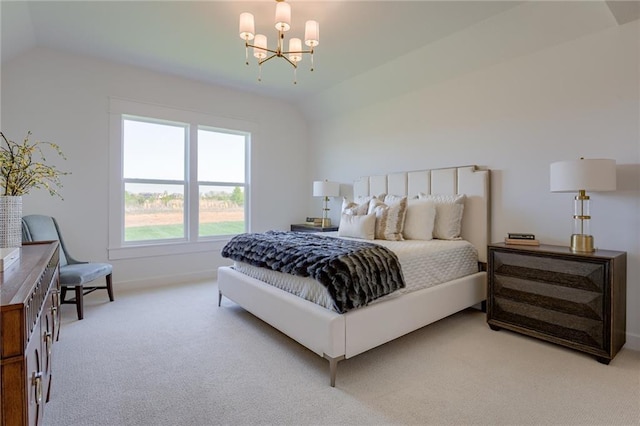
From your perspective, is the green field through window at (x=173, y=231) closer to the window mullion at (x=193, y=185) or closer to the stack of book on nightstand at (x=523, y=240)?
the window mullion at (x=193, y=185)

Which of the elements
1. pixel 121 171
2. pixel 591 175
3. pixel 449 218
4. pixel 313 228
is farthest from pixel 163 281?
pixel 591 175

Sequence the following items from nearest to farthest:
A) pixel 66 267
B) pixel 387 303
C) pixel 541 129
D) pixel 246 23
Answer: pixel 387 303
pixel 246 23
pixel 541 129
pixel 66 267

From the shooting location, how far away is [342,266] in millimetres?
1986

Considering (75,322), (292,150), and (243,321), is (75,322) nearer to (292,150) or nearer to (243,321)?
(243,321)

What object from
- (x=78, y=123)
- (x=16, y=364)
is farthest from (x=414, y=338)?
(x=78, y=123)

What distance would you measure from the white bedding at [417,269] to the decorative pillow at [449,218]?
12 centimetres

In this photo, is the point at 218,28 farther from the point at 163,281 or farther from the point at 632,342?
the point at 632,342

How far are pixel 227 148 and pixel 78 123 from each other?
6.03 feet

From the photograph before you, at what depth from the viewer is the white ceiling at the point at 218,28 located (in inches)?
103

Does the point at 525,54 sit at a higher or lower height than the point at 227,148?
higher

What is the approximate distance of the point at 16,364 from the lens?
93cm

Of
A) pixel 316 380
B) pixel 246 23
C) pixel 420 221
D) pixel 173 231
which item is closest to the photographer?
pixel 316 380

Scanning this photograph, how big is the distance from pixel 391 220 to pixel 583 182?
157 centimetres

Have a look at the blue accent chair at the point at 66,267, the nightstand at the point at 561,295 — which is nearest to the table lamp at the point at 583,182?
the nightstand at the point at 561,295
